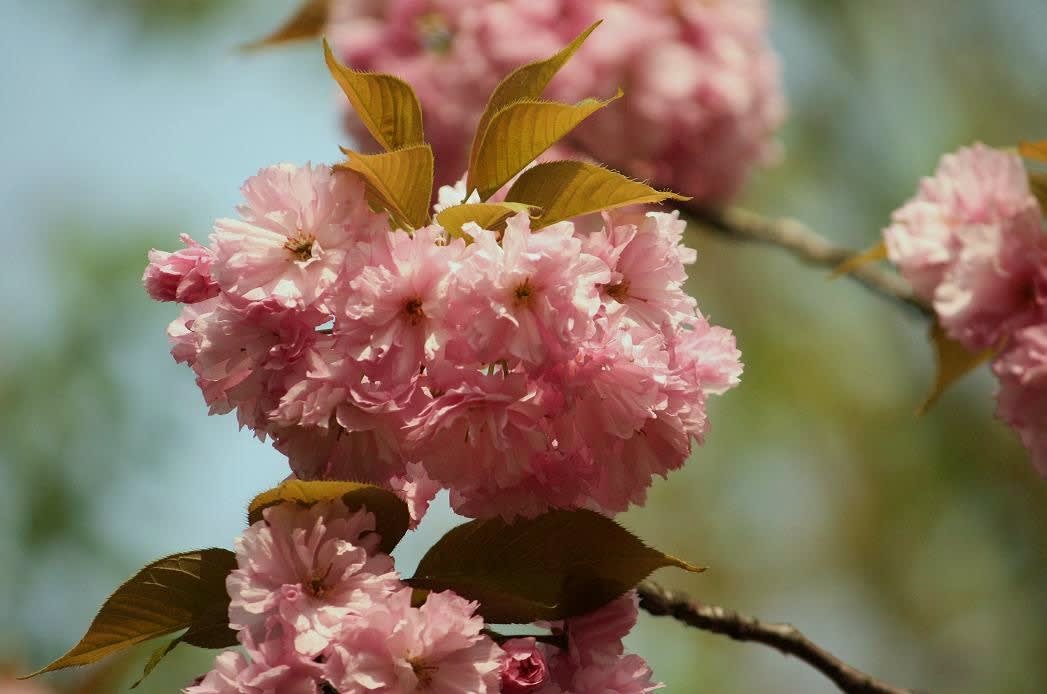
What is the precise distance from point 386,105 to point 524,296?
20cm

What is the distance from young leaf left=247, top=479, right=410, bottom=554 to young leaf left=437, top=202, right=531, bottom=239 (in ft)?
0.55

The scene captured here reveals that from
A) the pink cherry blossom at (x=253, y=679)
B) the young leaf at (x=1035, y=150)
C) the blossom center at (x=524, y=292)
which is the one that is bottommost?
the pink cherry blossom at (x=253, y=679)

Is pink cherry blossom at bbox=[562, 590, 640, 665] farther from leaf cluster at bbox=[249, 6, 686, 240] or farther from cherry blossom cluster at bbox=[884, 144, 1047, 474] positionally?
cherry blossom cluster at bbox=[884, 144, 1047, 474]

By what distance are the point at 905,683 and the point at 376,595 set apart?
156 inches

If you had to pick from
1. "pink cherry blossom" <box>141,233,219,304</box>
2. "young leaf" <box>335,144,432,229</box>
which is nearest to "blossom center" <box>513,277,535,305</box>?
"young leaf" <box>335,144,432,229</box>

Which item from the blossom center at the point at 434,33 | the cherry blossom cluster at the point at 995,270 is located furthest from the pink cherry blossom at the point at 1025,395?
the blossom center at the point at 434,33

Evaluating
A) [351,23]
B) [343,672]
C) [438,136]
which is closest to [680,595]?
[343,672]

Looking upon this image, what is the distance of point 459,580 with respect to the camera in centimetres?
74

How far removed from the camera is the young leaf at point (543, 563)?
740 millimetres

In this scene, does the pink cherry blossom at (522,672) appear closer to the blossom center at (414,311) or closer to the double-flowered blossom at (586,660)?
the double-flowered blossom at (586,660)

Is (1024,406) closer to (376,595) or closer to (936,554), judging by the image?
(376,595)

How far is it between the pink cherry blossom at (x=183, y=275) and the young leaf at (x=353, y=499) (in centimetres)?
15

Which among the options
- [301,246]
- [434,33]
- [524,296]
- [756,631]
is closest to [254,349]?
[301,246]

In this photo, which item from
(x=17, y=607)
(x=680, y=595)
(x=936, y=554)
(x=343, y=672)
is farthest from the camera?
(x=936, y=554)
